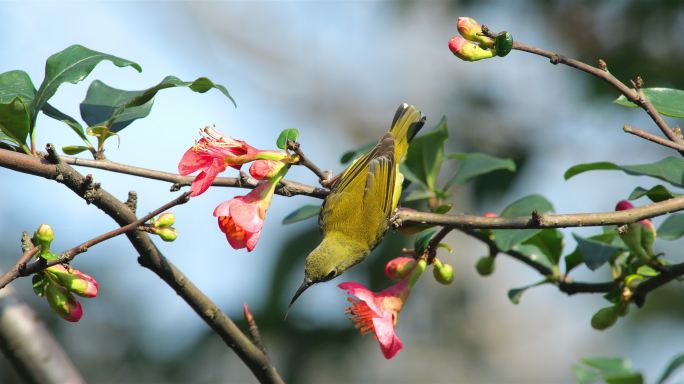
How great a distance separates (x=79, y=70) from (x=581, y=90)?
5.42 meters

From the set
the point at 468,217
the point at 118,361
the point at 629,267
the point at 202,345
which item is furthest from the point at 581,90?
the point at 468,217

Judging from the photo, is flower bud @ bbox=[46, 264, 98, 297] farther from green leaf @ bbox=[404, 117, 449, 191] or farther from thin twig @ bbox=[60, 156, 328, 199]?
green leaf @ bbox=[404, 117, 449, 191]

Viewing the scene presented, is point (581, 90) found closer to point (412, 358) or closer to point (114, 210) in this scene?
point (412, 358)

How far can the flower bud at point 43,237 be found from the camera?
151cm

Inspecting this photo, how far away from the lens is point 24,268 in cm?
140

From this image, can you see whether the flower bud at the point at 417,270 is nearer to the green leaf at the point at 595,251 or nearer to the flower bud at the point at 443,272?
the flower bud at the point at 443,272

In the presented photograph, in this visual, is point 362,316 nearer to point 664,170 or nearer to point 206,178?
point 206,178

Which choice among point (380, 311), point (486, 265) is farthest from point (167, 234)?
point (486, 265)

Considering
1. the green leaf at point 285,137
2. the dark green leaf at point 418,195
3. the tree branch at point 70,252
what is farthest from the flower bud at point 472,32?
the dark green leaf at point 418,195

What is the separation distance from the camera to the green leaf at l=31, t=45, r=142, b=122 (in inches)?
68.6

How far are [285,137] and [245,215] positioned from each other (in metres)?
0.20

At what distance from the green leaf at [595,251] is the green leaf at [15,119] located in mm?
1426

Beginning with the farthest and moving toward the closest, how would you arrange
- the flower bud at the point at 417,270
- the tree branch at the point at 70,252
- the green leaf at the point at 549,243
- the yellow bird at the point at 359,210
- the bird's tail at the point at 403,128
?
the bird's tail at the point at 403,128, the yellow bird at the point at 359,210, the green leaf at the point at 549,243, the flower bud at the point at 417,270, the tree branch at the point at 70,252

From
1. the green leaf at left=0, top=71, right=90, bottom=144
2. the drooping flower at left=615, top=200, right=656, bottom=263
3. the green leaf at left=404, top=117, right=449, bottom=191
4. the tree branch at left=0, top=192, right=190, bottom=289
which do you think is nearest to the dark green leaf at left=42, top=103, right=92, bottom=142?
the green leaf at left=0, top=71, right=90, bottom=144
